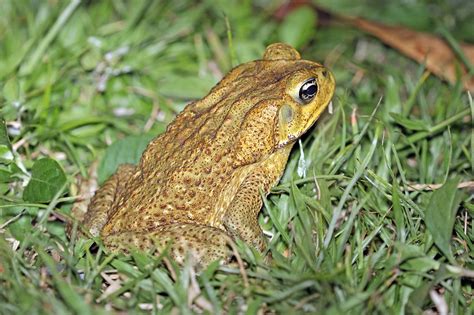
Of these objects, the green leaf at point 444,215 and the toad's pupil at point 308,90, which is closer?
the green leaf at point 444,215

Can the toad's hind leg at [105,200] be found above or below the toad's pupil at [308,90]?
below

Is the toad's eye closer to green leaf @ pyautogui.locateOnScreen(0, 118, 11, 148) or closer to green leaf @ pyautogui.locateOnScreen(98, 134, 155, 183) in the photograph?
green leaf @ pyautogui.locateOnScreen(98, 134, 155, 183)

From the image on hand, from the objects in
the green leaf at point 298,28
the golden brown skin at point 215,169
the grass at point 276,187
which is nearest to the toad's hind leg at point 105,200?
the golden brown skin at point 215,169

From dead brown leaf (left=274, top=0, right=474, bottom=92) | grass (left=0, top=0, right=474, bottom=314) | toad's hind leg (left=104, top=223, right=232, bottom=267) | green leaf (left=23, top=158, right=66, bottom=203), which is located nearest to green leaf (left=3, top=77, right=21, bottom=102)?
grass (left=0, top=0, right=474, bottom=314)

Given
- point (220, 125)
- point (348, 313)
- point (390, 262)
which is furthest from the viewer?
point (220, 125)

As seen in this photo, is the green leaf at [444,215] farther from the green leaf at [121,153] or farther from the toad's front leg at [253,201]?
the green leaf at [121,153]

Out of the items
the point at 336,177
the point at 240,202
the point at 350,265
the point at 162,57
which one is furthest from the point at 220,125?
the point at 162,57

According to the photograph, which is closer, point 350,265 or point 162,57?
→ point 350,265

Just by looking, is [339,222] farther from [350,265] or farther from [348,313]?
[348,313]
